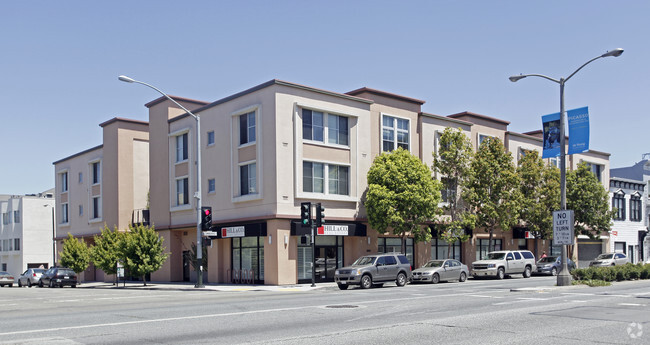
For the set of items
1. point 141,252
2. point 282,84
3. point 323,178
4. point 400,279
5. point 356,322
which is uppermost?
point 282,84

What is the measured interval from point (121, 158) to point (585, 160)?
39.5 meters

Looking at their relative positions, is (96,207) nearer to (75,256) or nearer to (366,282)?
(75,256)

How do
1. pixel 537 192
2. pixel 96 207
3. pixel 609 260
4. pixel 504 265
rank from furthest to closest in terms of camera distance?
pixel 96 207, pixel 609 260, pixel 537 192, pixel 504 265

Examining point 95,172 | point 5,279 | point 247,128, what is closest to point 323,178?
point 247,128

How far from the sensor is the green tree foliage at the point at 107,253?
1581 inches

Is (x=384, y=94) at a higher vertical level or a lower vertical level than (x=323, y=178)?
Result: higher

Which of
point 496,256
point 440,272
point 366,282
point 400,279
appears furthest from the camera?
point 496,256

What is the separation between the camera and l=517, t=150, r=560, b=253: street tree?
142 ft

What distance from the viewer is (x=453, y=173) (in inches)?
1574

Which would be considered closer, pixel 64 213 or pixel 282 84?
pixel 282 84

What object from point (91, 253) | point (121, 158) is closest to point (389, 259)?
point (91, 253)

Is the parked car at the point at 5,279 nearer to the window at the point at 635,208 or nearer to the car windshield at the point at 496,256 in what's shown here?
the car windshield at the point at 496,256

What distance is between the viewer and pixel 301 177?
3369 cm

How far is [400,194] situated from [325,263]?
5674mm
